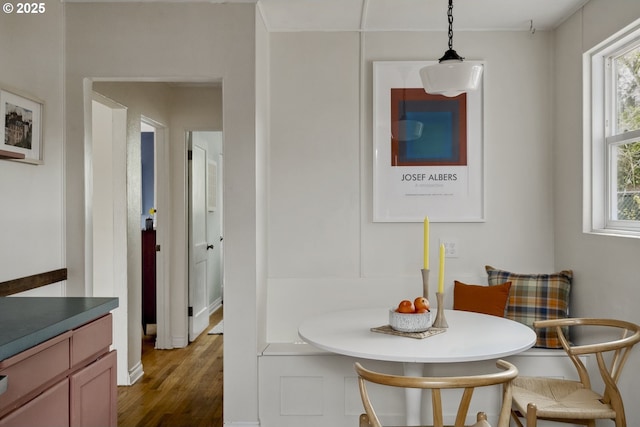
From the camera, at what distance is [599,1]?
267 centimetres

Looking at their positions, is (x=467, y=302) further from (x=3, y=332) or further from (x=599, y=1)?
(x=3, y=332)

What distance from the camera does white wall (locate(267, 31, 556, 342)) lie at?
127 inches

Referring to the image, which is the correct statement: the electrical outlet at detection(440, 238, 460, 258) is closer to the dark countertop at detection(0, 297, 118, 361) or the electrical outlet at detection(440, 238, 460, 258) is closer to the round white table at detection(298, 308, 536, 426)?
the round white table at detection(298, 308, 536, 426)

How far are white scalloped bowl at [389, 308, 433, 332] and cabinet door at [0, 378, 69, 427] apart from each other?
1276 mm

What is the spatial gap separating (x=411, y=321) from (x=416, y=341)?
104 millimetres

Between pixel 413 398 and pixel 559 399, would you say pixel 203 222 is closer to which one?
pixel 413 398

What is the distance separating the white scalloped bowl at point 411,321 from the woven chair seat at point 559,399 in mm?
565

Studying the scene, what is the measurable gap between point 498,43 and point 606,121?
0.87 metres

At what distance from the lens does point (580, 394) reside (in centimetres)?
231

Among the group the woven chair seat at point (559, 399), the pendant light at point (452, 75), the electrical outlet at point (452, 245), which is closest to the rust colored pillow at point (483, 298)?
the electrical outlet at point (452, 245)

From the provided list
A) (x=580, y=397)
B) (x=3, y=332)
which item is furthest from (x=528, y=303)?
(x=3, y=332)

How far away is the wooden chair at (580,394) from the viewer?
6.90ft

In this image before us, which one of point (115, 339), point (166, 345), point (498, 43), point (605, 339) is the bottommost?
point (166, 345)

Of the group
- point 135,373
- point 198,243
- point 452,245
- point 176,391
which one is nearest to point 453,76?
point 452,245
